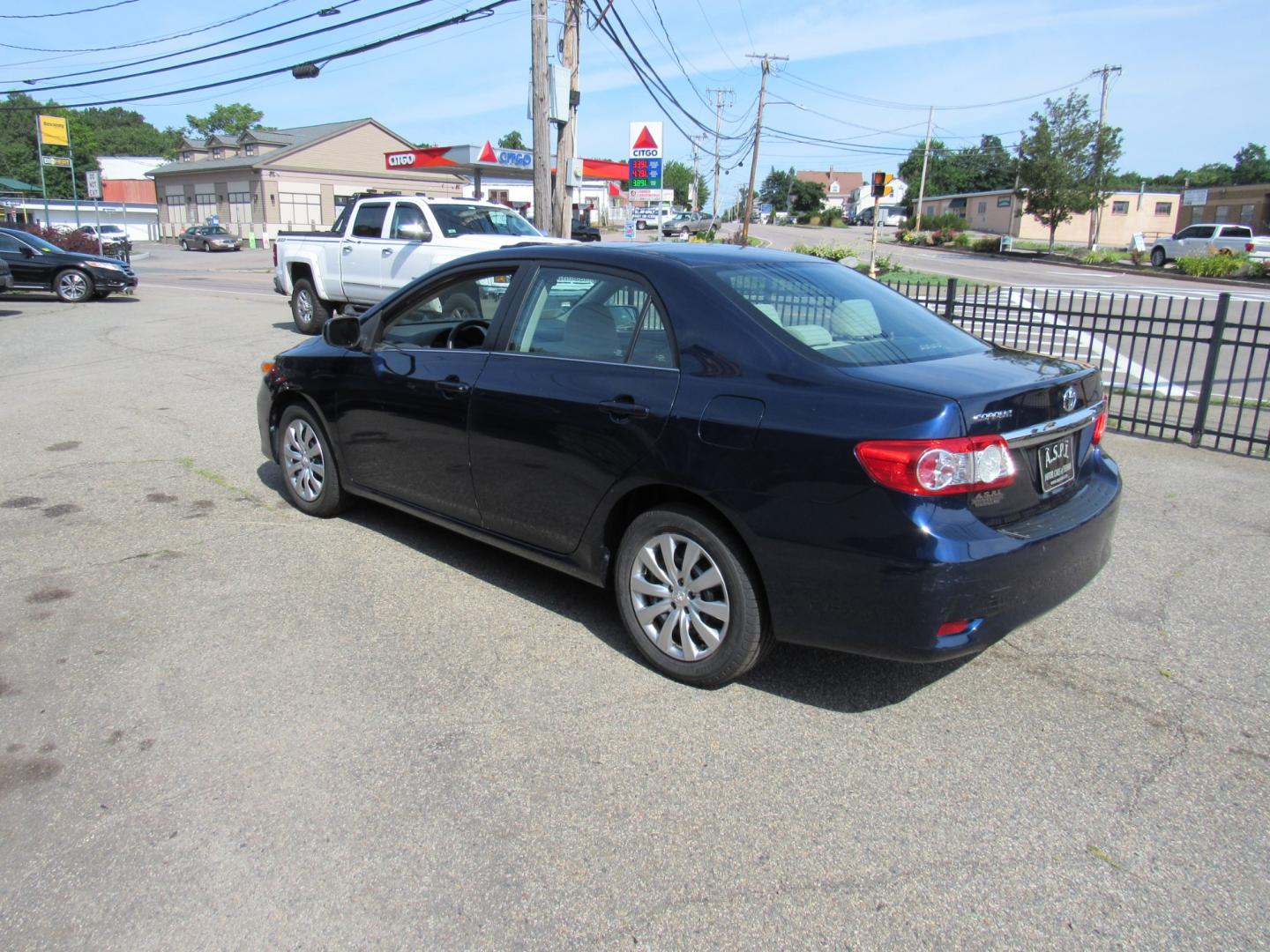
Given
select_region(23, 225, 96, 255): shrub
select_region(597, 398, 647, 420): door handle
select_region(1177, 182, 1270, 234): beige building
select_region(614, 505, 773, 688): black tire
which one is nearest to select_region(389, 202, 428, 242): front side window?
select_region(597, 398, 647, 420): door handle

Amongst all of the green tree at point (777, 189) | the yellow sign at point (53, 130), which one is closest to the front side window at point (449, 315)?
the yellow sign at point (53, 130)

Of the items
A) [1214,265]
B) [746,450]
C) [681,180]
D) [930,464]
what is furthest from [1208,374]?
[681,180]

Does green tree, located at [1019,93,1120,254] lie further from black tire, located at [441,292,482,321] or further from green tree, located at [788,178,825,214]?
green tree, located at [788,178,825,214]

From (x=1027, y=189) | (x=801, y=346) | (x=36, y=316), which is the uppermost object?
(x=1027, y=189)

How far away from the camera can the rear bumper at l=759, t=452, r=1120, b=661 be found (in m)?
3.03

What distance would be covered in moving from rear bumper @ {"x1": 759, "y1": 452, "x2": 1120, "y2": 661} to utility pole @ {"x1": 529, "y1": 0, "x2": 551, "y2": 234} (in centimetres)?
1373

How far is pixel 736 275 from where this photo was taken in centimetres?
389

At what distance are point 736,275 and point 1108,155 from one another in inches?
1983

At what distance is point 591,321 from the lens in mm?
4066

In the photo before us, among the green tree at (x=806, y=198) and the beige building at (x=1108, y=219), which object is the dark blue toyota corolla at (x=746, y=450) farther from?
the green tree at (x=806, y=198)

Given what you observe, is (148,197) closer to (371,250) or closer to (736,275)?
(371,250)

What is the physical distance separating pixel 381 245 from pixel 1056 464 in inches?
437

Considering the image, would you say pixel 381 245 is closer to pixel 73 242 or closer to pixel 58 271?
pixel 58 271

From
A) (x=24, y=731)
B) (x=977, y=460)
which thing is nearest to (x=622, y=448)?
(x=977, y=460)
